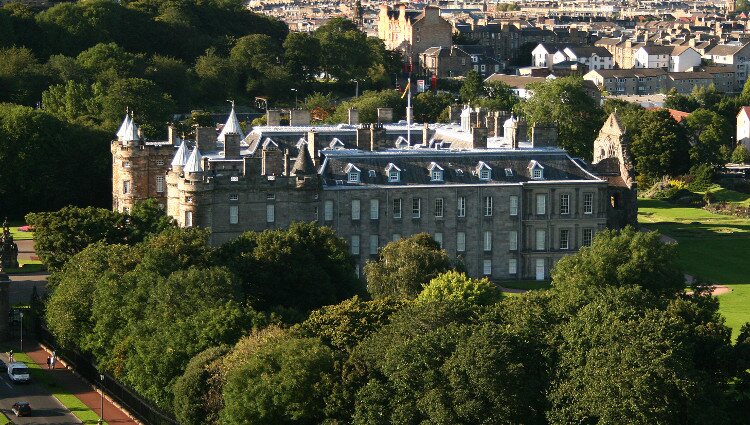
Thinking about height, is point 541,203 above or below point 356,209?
above

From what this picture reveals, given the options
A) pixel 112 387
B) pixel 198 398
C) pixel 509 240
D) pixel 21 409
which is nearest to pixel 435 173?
pixel 509 240

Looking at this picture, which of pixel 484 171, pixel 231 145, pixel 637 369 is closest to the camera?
pixel 637 369

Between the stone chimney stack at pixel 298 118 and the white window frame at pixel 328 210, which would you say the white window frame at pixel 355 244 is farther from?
the stone chimney stack at pixel 298 118

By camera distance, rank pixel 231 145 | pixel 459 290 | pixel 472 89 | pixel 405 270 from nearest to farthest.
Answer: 1. pixel 459 290
2. pixel 405 270
3. pixel 231 145
4. pixel 472 89

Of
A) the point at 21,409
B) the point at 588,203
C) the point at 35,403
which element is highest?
the point at 588,203

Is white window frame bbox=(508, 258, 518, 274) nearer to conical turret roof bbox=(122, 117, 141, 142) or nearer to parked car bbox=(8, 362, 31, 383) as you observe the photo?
conical turret roof bbox=(122, 117, 141, 142)

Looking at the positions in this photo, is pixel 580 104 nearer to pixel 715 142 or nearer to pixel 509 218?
pixel 715 142

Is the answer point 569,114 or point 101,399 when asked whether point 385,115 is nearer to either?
point 569,114

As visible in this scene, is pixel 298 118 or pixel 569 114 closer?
pixel 298 118
